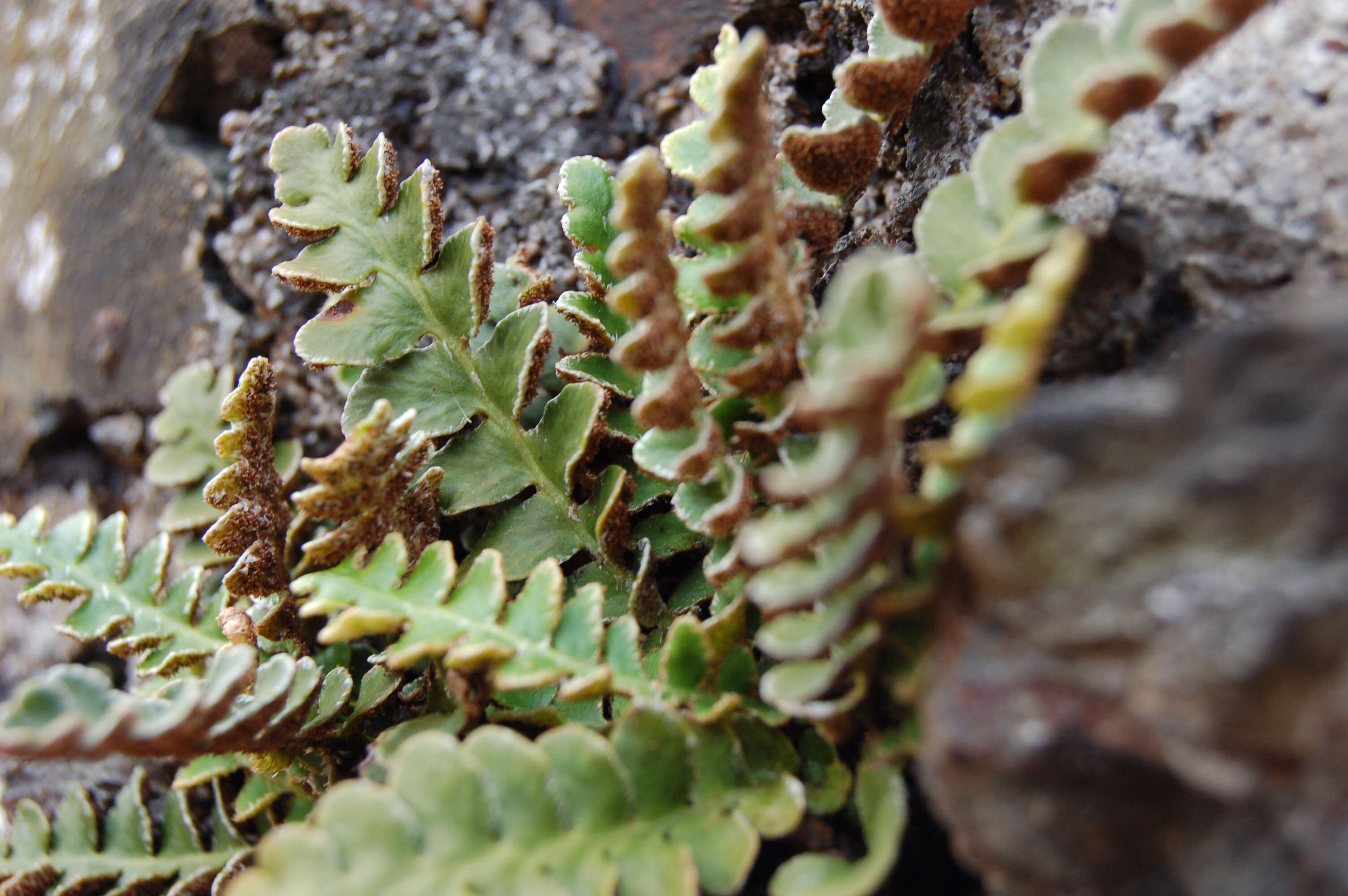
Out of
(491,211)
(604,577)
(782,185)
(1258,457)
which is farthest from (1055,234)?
(491,211)

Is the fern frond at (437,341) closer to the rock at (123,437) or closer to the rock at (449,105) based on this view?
the rock at (449,105)

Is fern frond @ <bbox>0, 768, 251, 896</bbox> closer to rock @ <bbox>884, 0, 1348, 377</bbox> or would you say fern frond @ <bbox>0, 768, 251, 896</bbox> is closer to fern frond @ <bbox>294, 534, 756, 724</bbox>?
fern frond @ <bbox>294, 534, 756, 724</bbox>

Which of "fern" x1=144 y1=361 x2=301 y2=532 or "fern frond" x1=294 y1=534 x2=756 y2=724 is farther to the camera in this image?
"fern" x1=144 y1=361 x2=301 y2=532

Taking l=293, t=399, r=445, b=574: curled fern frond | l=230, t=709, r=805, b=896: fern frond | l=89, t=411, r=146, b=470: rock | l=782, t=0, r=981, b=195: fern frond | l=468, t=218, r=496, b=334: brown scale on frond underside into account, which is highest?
l=782, t=0, r=981, b=195: fern frond

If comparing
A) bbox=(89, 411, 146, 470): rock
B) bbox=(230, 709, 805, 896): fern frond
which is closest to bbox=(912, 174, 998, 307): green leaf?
bbox=(230, 709, 805, 896): fern frond

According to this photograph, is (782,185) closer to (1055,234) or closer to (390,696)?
(1055,234)

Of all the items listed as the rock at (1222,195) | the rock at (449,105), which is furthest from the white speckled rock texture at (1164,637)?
the rock at (449,105)

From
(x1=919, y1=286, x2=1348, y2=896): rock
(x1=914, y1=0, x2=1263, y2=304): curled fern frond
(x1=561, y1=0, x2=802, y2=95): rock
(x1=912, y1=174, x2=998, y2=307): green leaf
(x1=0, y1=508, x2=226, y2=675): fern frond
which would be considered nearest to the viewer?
(x1=919, y1=286, x2=1348, y2=896): rock

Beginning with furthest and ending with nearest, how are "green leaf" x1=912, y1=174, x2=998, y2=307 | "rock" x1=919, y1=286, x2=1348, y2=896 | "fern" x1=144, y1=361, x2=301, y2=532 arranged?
"fern" x1=144, y1=361, x2=301, y2=532 < "green leaf" x1=912, y1=174, x2=998, y2=307 < "rock" x1=919, y1=286, x2=1348, y2=896
